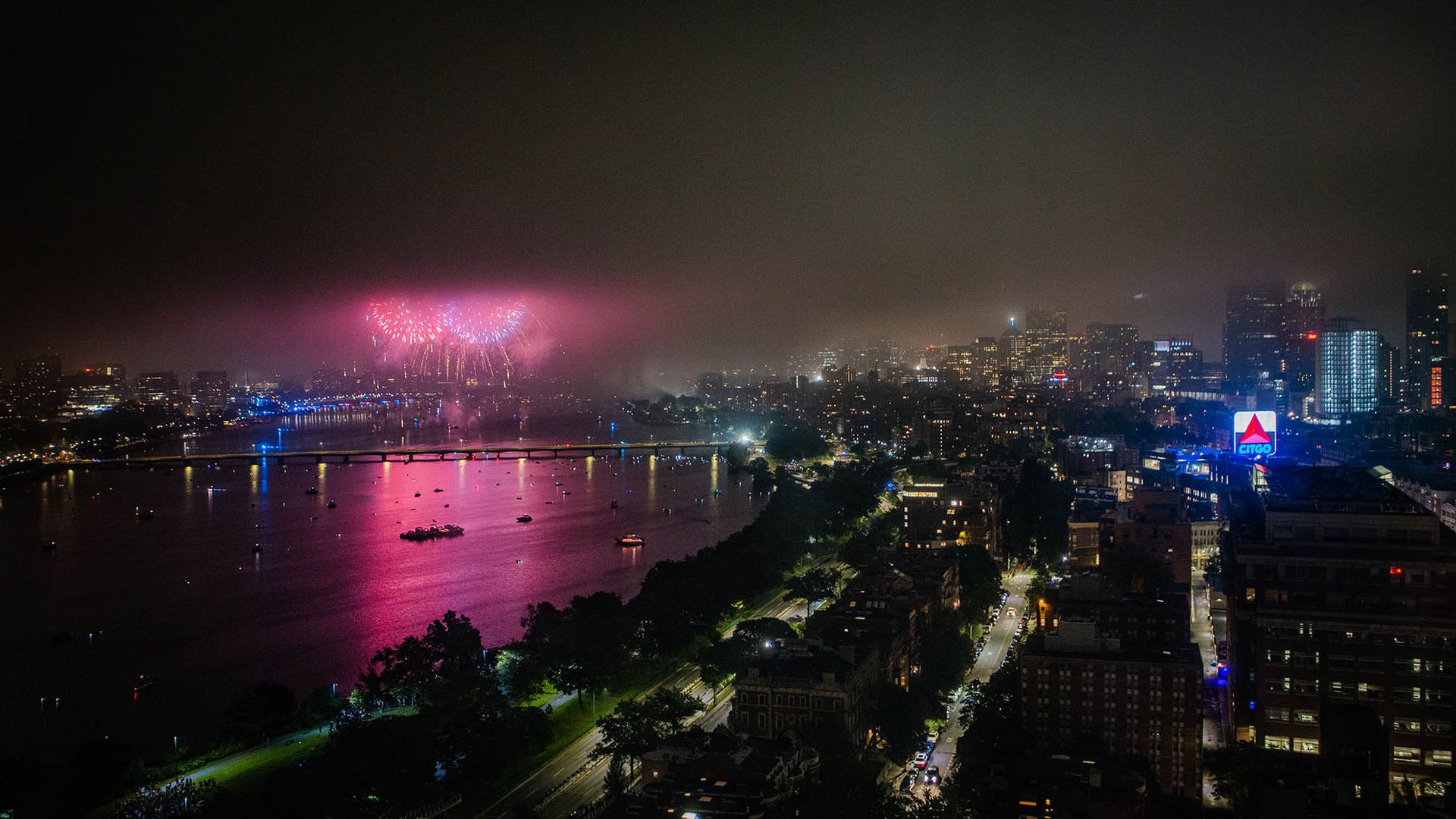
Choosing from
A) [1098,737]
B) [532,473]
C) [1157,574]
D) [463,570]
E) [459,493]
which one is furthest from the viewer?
[532,473]

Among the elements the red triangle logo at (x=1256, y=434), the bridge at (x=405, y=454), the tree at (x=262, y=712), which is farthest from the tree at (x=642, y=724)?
→ the bridge at (x=405, y=454)

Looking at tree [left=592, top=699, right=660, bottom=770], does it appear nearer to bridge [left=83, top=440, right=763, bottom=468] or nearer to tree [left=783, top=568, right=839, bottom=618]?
tree [left=783, top=568, right=839, bottom=618]

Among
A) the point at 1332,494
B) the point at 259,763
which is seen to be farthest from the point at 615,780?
the point at 1332,494

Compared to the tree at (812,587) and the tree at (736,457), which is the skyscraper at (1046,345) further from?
the tree at (812,587)

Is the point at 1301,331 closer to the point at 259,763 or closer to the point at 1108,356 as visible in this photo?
the point at 1108,356

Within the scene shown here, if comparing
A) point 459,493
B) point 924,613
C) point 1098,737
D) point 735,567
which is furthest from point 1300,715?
point 459,493

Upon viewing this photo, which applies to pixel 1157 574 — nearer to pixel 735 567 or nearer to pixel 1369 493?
pixel 1369 493
